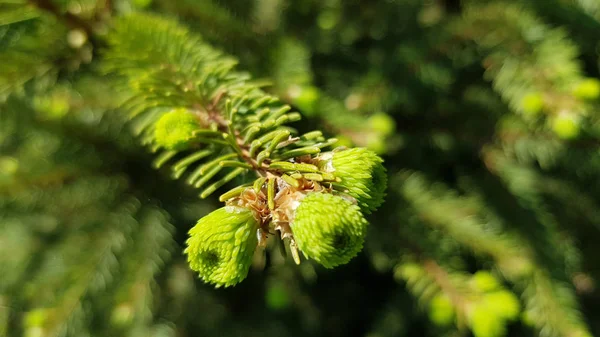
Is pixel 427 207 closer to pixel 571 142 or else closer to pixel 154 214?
pixel 571 142

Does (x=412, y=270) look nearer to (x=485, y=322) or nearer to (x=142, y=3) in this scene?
(x=485, y=322)

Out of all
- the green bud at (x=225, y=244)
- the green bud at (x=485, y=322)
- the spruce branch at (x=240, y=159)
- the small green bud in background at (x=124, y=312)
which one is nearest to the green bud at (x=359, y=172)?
the spruce branch at (x=240, y=159)

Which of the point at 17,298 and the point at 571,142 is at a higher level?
the point at 571,142

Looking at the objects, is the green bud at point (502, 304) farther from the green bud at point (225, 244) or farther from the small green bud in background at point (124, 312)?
the small green bud in background at point (124, 312)

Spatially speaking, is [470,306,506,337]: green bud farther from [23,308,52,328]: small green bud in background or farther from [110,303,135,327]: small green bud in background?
[23,308,52,328]: small green bud in background

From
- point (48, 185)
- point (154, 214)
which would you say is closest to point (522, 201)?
point (154, 214)

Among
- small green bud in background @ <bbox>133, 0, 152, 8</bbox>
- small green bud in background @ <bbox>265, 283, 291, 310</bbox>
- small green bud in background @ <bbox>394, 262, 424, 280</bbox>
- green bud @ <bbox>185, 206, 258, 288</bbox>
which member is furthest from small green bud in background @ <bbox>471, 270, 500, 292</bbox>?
small green bud in background @ <bbox>133, 0, 152, 8</bbox>

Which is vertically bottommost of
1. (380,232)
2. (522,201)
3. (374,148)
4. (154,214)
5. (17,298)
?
(17,298)
